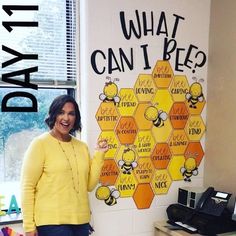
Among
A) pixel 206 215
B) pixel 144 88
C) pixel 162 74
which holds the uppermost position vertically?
pixel 162 74

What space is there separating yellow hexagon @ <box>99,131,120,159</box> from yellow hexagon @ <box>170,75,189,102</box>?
1.84 feet

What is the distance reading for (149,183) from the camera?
2.50 meters

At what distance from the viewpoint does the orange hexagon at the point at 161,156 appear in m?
2.50

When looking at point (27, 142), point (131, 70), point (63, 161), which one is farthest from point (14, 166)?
point (131, 70)

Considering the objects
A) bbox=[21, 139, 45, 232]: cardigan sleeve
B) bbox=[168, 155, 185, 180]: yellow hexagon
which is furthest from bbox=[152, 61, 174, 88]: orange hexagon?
bbox=[21, 139, 45, 232]: cardigan sleeve

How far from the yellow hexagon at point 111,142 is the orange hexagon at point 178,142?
442 mm

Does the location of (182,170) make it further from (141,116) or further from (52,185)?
(52,185)

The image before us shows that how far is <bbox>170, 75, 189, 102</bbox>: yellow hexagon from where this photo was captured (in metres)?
2.54

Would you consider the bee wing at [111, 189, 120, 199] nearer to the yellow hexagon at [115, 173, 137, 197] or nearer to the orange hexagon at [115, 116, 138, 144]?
the yellow hexagon at [115, 173, 137, 197]

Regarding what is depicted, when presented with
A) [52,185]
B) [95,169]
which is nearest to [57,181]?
[52,185]

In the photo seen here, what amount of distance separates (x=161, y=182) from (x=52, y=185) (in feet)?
3.04

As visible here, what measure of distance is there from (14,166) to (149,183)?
0.96 meters

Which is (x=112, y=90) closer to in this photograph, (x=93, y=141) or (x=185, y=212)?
(x=93, y=141)

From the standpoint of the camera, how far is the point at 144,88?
245cm
